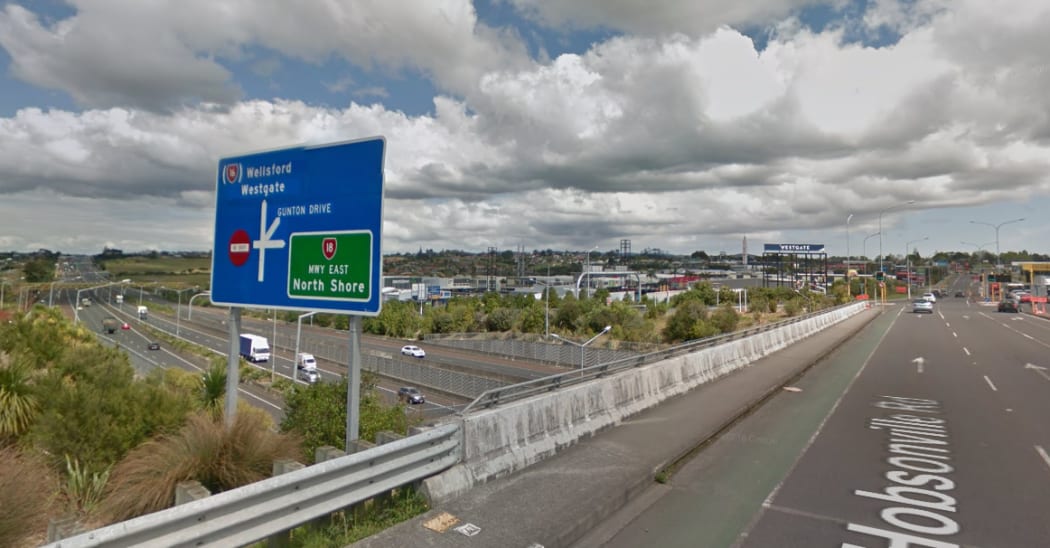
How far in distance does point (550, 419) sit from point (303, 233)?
3942 mm

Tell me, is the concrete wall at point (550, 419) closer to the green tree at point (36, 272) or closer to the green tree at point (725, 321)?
the green tree at point (725, 321)

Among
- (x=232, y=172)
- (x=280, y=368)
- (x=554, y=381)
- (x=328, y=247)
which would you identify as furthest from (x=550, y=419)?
(x=280, y=368)

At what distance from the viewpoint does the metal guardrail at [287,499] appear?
348 centimetres

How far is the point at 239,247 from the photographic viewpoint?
279 inches

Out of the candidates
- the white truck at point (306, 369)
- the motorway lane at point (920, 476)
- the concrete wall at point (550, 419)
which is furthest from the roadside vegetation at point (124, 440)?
the white truck at point (306, 369)

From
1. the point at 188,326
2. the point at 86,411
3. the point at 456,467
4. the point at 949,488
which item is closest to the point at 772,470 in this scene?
the point at 949,488

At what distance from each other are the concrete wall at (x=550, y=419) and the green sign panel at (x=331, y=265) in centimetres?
188

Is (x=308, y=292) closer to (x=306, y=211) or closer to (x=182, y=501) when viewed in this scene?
(x=306, y=211)

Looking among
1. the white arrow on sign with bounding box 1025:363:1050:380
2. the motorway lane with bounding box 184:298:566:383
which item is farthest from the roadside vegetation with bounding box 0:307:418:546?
the motorway lane with bounding box 184:298:566:383

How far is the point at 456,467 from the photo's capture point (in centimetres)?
596

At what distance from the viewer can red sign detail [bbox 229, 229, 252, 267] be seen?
7008mm

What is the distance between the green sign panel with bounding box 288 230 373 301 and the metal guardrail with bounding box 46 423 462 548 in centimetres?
168

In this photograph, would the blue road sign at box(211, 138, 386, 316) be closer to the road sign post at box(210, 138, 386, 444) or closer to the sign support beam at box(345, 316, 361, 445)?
the road sign post at box(210, 138, 386, 444)

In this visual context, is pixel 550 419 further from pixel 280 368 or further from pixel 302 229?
pixel 280 368
